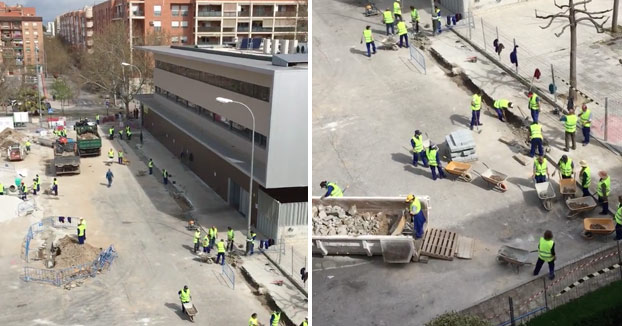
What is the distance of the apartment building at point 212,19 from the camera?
270 feet

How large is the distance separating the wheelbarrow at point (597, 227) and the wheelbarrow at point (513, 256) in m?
1.80

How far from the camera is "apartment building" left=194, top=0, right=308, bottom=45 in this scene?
8325 centimetres

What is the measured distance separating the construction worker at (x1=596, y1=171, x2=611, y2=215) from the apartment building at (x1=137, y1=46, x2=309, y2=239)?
11892 mm

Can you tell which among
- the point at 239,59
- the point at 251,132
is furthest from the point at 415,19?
the point at 251,132

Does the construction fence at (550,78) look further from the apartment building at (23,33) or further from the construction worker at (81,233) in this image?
the apartment building at (23,33)

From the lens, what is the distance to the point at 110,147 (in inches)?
1874

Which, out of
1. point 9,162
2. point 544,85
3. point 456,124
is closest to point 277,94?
point 456,124

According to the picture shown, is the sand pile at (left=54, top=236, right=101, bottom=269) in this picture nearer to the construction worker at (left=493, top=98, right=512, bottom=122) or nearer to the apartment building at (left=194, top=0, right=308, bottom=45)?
the construction worker at (left=493, top=98, right=512, bottom=122)

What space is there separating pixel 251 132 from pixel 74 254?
30.5 feet

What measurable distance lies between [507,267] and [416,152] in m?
5.86

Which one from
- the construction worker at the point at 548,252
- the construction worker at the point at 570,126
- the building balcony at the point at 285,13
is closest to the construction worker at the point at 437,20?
the construction worker at the point at 570,126

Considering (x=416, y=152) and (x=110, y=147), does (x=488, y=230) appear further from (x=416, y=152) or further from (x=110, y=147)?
(x=110, y=147)

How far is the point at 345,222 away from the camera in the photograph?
15.5 m

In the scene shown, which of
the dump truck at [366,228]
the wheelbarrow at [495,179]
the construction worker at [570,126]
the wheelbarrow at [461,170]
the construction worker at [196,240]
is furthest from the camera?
the construction worker at [196,240]
